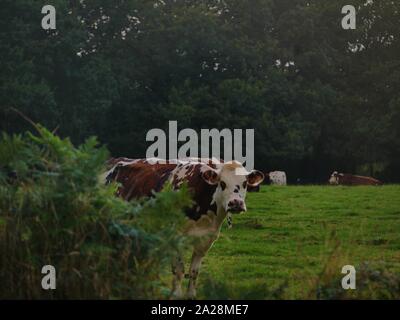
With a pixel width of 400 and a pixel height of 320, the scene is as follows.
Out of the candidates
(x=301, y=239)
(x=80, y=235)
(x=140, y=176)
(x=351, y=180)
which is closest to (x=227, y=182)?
(x=140, y=176)

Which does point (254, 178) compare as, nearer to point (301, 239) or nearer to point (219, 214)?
point (219, 214)

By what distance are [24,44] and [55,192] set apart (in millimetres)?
33348

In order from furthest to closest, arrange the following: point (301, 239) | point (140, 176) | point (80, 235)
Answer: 1. point (301, 239)
2. point (140, 176)
3. point (80, 235)

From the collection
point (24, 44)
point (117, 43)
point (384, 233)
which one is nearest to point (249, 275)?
point (384, 233)

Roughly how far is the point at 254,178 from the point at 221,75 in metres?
32.4

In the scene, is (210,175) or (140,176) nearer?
(210,175)

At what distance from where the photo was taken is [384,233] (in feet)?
50.2

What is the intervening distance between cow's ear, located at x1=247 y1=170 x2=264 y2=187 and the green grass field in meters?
1.02

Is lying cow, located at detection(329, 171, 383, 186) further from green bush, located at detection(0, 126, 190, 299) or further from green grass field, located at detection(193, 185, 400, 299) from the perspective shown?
green bush, located at detection(0, 126, 190, 299)

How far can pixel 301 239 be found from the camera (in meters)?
14.4

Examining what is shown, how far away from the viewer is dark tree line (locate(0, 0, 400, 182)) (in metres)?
39.1

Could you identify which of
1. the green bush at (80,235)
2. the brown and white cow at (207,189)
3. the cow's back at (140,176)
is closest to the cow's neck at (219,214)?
the brown and white cow at (207,189)
